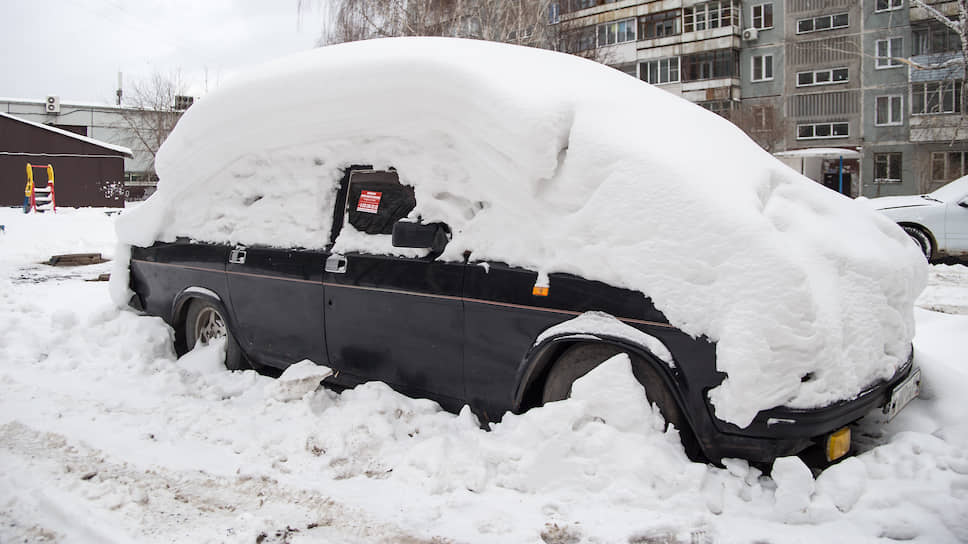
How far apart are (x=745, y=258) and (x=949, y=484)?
1.20 metres

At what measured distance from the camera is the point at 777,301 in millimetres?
2600

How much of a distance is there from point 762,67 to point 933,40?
8.48m

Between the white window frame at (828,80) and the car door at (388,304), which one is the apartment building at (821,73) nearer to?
the white window frame at (828,80)

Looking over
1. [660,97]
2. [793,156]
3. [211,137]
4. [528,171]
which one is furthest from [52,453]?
[793,156]

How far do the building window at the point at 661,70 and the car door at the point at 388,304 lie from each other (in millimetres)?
40122

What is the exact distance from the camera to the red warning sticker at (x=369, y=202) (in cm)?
393

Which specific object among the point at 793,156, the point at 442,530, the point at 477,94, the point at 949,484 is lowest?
the point at 442,530

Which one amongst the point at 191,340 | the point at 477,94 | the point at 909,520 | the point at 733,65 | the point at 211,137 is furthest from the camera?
the point at 733,65

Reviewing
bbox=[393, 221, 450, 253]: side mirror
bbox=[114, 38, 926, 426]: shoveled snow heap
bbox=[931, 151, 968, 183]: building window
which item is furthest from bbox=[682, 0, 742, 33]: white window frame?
bbox=[393, 221, 450, 253]: side mirror

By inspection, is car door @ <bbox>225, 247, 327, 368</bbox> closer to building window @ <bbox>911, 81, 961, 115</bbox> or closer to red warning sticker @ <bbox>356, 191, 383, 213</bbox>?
red warning sticker @ <bbox>356, 191, 383, 213</bbox>

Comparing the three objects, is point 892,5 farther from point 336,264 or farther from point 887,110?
point 336,264

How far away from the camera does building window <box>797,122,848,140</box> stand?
126 ft

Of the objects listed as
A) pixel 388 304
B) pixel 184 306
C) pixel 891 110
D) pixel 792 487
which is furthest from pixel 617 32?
pixel 792 487

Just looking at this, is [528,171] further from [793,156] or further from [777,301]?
[793,156]
